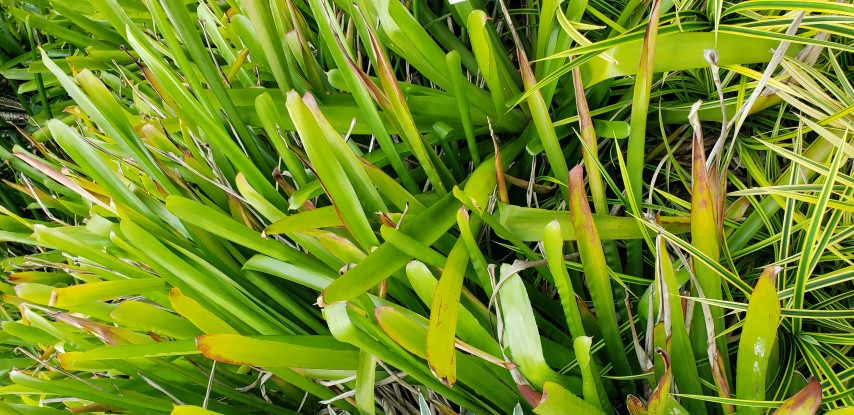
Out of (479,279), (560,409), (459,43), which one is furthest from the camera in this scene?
(459,43)

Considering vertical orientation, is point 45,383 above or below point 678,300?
below

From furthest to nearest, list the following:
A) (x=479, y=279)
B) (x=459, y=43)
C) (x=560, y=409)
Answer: (x=459, y=43), (x=479, y=279), (x=560, y=409)

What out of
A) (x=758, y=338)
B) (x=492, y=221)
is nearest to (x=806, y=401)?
(x=758, y=338)

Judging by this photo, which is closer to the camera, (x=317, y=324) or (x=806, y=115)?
(x=806, y=115)

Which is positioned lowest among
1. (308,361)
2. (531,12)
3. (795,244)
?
(308,361)

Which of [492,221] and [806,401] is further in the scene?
[492,221]

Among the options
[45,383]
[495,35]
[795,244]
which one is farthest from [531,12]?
[45,383]

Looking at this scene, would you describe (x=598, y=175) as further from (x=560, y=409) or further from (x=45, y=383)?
(x=45, y=383)

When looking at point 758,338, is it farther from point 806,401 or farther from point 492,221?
point 492,221
